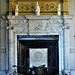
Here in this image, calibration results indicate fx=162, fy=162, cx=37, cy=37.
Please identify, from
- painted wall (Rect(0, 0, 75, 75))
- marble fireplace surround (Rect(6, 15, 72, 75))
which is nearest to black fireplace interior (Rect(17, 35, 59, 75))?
marble fireplace surround (Rect(6, 15, 72, 75))

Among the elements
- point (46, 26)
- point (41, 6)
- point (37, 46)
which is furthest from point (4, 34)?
point (41, 6)

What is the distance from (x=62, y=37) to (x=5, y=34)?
5.31 ft

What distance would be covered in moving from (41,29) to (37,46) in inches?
22.2

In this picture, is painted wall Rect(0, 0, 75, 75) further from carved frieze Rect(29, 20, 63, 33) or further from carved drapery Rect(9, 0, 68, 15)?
carved frieze Rect(29, 20, 63, 33)

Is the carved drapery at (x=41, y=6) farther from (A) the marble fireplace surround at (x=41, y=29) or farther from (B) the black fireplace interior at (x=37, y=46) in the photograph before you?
(B) the black fireplace interior at (x=37, y=46)

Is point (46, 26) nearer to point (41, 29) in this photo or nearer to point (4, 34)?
point (41, 29)

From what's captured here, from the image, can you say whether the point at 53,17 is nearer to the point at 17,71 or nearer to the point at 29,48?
the point at 29,48

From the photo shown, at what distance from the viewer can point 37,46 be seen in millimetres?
4789

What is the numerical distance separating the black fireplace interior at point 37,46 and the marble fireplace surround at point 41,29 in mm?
180

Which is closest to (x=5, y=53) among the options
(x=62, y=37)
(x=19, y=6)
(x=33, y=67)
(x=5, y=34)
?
(x=5, y=34)

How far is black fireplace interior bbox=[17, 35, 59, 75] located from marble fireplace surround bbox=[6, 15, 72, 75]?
0.18 metres

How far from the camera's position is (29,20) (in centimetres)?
450

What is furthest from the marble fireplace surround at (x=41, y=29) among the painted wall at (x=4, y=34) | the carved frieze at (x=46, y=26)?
the painted wall at (x=4, y=34)

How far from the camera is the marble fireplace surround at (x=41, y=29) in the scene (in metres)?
4.47
